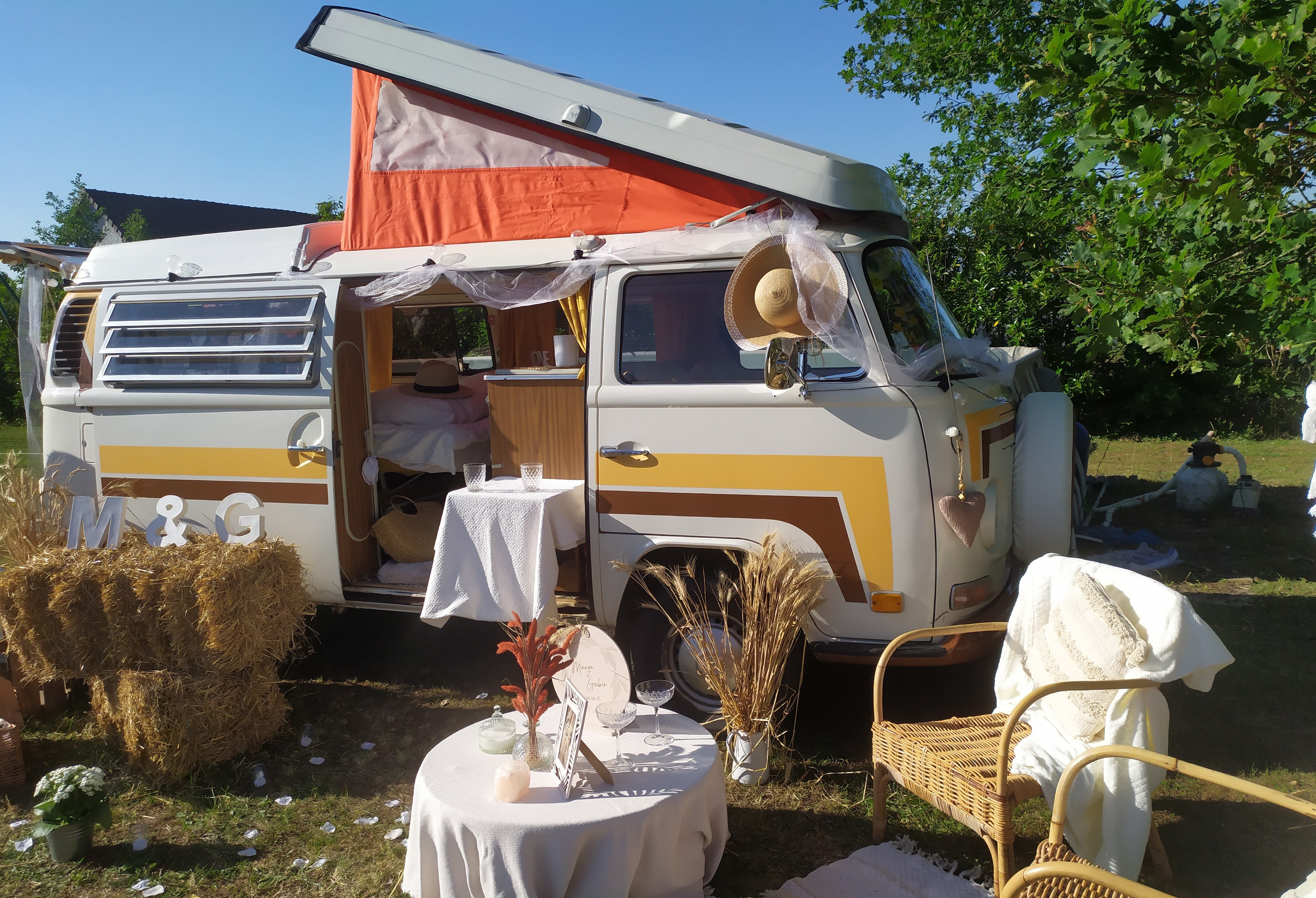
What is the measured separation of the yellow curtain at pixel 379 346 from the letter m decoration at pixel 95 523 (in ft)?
5.15

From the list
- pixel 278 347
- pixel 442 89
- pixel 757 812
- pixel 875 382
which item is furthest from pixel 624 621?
pixel 442 89

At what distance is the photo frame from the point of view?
2781mm

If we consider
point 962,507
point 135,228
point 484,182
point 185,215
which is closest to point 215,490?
point 484,182

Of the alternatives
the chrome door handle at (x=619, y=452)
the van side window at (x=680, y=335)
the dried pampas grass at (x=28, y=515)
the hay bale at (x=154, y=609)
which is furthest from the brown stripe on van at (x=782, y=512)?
the dried pampas grass at (x=28, y=515)

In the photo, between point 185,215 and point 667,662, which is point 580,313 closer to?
point 667,662

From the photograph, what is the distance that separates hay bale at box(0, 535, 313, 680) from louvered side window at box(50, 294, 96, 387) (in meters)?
1.44

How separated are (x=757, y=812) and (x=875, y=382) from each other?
6.22 ft

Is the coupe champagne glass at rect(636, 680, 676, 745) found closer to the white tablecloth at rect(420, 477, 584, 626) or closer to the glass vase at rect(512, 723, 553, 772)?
the glass vase at rect(512, 723, 553, 772)

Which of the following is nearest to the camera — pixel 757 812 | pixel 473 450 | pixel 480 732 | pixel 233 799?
pixel 480 732

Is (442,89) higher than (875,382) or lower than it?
higher

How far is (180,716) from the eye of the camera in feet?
13.2

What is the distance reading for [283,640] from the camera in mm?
4398

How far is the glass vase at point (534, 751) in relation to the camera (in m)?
2.95

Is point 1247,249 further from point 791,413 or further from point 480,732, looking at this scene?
point 480,732
